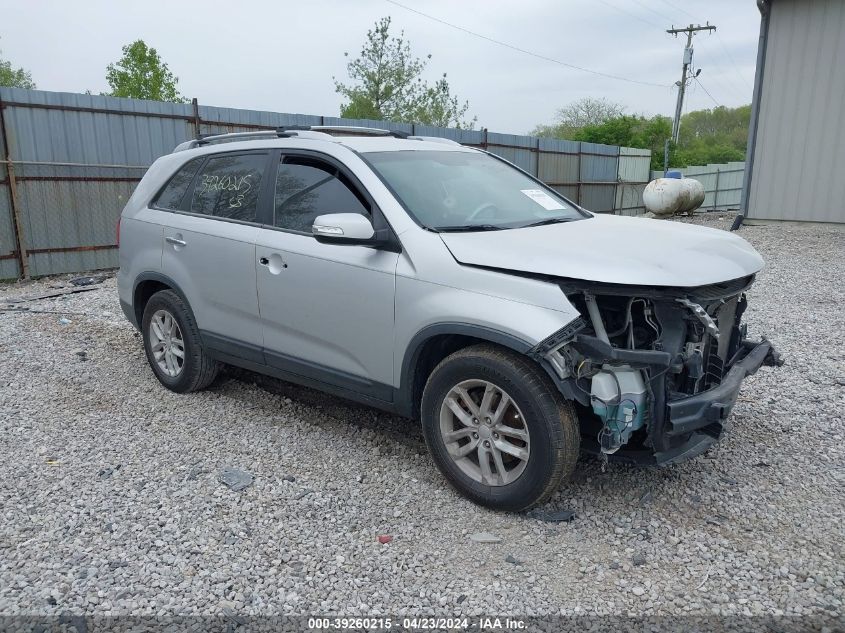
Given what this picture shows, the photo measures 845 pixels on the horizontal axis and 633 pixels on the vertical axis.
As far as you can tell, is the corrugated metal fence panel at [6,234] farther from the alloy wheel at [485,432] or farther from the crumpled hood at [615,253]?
the alloy wheel at [485,432]

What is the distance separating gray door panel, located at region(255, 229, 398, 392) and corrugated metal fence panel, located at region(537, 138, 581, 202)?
15.2 metres

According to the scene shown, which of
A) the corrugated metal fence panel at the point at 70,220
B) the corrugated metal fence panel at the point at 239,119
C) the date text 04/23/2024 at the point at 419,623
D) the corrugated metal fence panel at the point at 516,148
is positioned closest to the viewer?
the date text 04/23/2024 at the point at 419,623

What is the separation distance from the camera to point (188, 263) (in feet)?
15.4

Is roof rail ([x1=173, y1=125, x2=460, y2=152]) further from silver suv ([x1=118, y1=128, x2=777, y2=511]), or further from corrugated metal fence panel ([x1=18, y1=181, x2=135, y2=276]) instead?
corrugated metal fence panel ([x1=18, y1=181, x2=135, y2=276])

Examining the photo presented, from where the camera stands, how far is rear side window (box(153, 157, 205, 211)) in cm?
496

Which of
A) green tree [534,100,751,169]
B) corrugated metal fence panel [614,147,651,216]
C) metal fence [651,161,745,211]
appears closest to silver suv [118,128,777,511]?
corrugated metal fence panel [614,147,651,216]

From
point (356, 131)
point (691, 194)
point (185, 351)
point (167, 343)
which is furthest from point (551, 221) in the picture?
point (691, 194)

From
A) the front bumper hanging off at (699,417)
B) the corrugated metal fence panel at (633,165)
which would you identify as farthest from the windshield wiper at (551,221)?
the corrugated metal fence panel at (633,165)

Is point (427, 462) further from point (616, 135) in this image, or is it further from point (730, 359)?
point (616, 135)

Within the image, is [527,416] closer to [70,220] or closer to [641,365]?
[641,365]

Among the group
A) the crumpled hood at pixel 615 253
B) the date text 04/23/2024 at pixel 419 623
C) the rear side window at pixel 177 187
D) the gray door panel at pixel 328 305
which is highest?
the rear side window at pixel 177 187

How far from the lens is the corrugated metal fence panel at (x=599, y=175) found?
20.8 m

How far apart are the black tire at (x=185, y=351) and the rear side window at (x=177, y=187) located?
66 centimetres

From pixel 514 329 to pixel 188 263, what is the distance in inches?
104
